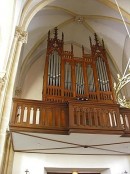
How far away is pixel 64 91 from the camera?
930cm

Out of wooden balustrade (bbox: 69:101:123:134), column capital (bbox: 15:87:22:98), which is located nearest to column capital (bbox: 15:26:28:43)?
wooden balustrade (bbox: 69:101:123:134)

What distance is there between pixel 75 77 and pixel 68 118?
9.51 feet

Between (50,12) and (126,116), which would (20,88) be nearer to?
(50,12)

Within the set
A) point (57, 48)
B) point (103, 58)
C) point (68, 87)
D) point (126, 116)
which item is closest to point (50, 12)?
point (57, 48)

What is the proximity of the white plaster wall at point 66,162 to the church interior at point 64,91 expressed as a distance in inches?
1.4

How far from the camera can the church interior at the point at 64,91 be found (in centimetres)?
713

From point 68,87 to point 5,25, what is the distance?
11.6 feet

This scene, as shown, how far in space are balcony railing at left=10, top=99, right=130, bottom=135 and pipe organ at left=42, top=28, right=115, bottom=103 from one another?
4.48ft

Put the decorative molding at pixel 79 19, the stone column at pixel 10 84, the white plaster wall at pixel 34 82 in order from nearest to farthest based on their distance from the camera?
the stone column at pixel 10 84, the white plaster wall at pixel 34 82, the decorative molding at pixel 79 19

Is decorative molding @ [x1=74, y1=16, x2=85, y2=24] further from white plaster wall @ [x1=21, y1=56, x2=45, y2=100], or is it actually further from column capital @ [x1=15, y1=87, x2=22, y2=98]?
column capital @ [x1=15, y1=87, x2=22, y2=98]

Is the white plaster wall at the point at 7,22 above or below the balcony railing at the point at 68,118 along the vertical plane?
above

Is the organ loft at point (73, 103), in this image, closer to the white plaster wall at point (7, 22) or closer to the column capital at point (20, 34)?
the white plaster wall at point (7, 22)

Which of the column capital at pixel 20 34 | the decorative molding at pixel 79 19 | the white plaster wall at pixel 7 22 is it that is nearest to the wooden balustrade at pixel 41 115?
the white plaster wall at pixel 7 22

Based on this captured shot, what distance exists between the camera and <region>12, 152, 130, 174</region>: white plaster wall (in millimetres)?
8547
